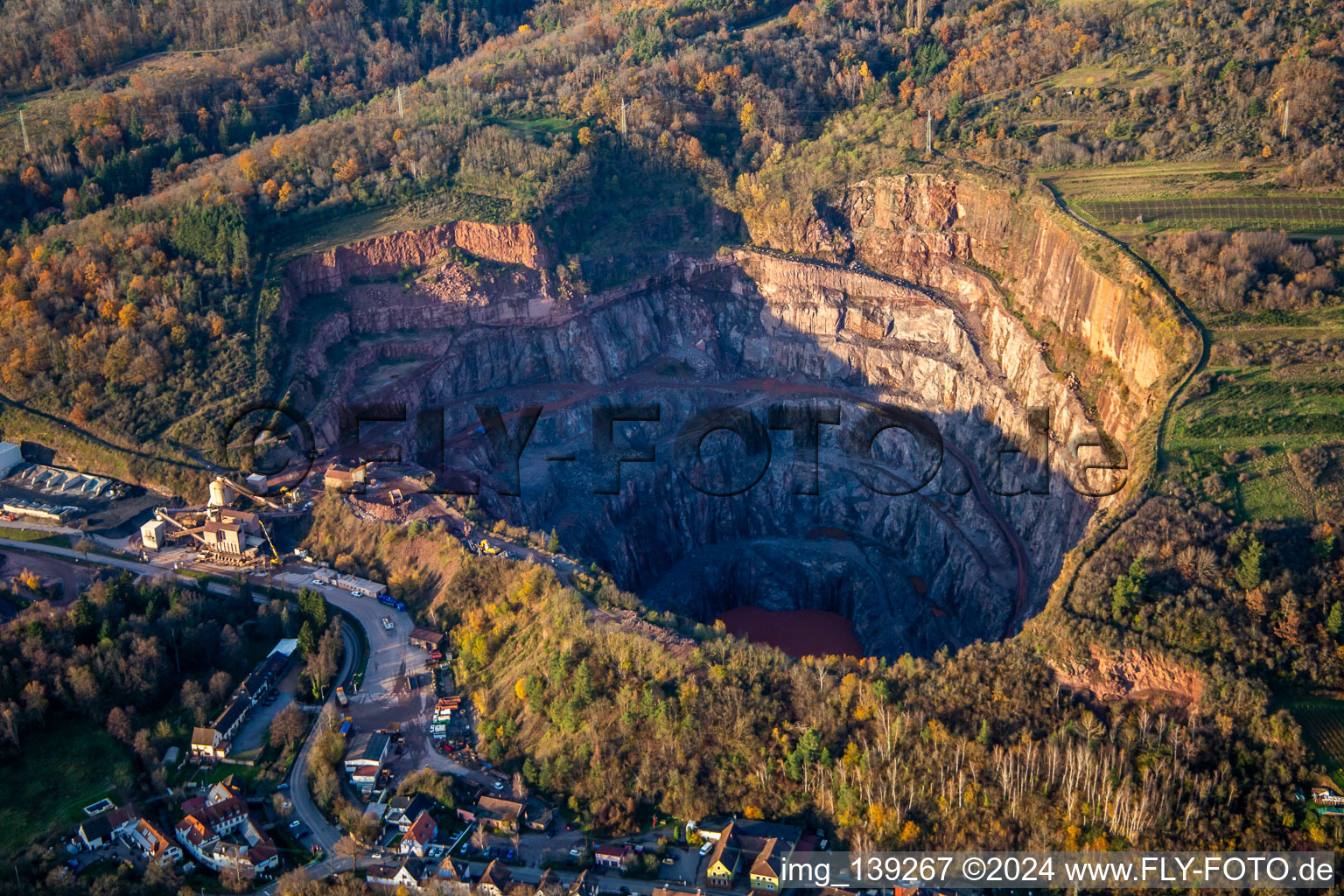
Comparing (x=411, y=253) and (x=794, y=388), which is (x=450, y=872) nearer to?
(x=794, y=388)

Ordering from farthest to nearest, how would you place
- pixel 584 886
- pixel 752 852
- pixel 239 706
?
pixel 239 706, pixel 752 852, pixel 584 886

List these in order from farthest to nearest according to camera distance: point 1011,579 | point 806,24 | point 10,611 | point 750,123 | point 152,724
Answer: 1. point 806,24
2. point 750,123
3. point 1011,579
4. point 10,611
5. point 152,724

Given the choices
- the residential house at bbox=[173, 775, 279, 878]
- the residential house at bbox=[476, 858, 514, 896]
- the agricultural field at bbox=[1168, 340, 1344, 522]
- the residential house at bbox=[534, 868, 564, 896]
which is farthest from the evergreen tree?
the residential house at bbox=[173, 775, 279, 878]

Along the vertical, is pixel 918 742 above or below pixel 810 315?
below

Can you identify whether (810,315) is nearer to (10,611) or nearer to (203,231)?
(203,231)

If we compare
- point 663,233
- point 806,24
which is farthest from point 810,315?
point 806,24

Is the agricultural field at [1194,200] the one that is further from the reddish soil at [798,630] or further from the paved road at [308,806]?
the paved road at [308,806]

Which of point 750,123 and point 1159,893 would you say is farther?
point 750,123

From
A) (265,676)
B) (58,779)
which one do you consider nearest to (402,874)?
(265,676)
